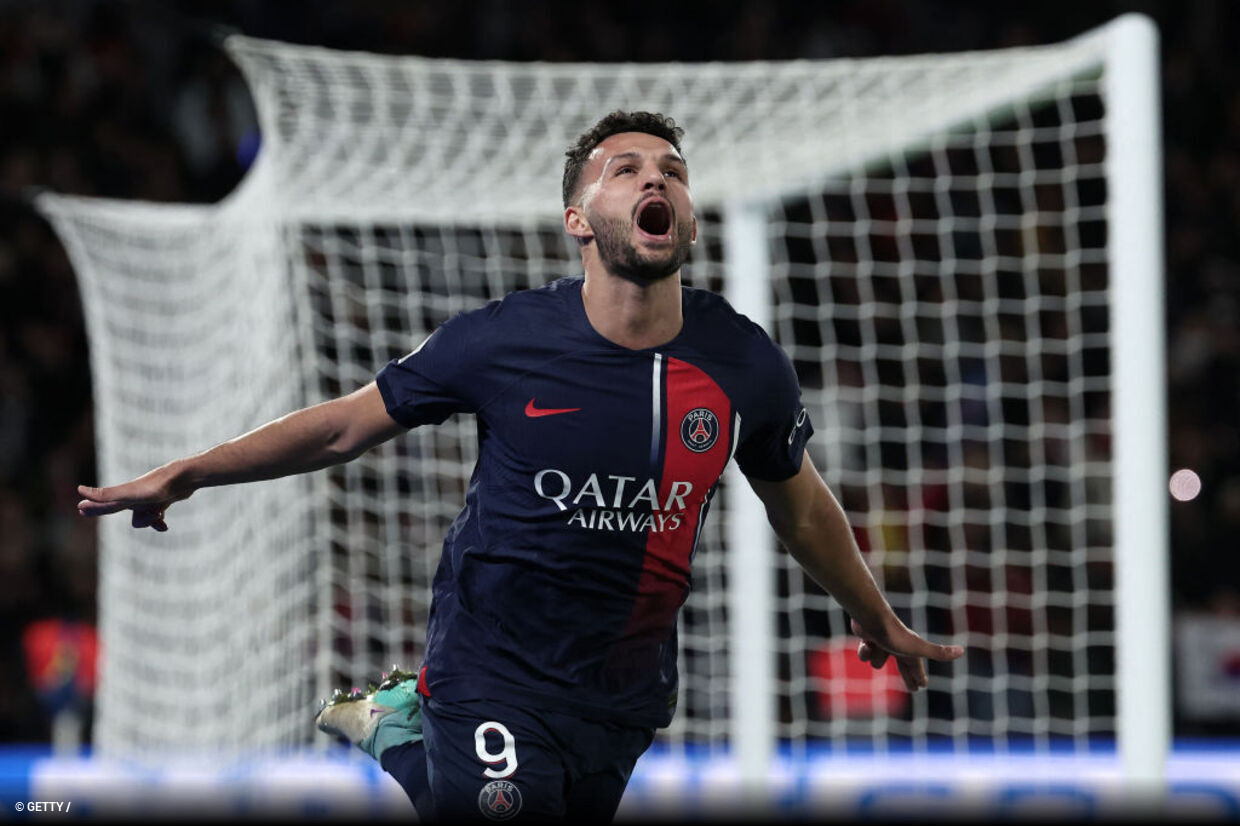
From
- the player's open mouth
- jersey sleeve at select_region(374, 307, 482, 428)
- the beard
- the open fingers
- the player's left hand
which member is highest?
the player's open mouth

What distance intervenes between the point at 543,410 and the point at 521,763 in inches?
23.1

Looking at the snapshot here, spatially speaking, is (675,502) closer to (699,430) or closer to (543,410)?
(699,430)

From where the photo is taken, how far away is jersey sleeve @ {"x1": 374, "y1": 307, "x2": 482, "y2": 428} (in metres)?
2.57

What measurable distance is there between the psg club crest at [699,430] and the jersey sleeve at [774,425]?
7 cm

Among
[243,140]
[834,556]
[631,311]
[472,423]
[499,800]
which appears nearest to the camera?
[499,800]

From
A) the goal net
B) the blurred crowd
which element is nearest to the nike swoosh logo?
A: the goal net

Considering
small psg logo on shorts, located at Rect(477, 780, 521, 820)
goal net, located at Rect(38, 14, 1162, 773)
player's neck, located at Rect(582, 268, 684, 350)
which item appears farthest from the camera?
goal net, located at Rect(38, 14, 1162, 773)

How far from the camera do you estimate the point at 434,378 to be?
2566 mm

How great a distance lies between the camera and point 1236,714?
21.0 ft

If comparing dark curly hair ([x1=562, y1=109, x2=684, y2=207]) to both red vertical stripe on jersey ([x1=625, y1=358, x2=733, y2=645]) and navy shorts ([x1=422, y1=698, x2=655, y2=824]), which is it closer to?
red vertical stripe on jersey ([x1=625, y1=358, x2=733, y2=645])

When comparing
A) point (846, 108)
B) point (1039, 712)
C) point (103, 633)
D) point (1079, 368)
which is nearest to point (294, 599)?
point (103, 633)

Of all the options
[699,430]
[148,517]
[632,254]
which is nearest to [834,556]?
[699,430]

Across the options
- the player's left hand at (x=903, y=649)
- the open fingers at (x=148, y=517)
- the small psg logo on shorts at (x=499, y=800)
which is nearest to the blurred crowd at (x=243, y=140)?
the player's left hand at (x=903, y=649)

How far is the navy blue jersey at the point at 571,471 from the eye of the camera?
101 inches
